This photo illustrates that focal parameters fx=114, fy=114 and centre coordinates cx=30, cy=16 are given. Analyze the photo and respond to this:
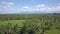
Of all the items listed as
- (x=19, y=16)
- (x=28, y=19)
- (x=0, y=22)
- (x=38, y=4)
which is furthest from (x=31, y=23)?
(x=0, y=22)

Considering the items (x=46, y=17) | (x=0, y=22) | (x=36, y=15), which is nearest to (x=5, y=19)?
(x=0, y=22)

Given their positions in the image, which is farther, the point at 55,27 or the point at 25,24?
the point at 55,27

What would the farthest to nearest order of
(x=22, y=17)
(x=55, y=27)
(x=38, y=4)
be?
(x=55, y=27) → (x=22, y=17) → (x=38, y=4)

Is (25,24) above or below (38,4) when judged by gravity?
below

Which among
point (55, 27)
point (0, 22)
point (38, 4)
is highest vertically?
point (38, 4)

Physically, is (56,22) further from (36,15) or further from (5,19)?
(5,19)

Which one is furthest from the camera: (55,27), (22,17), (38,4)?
(55,27)
